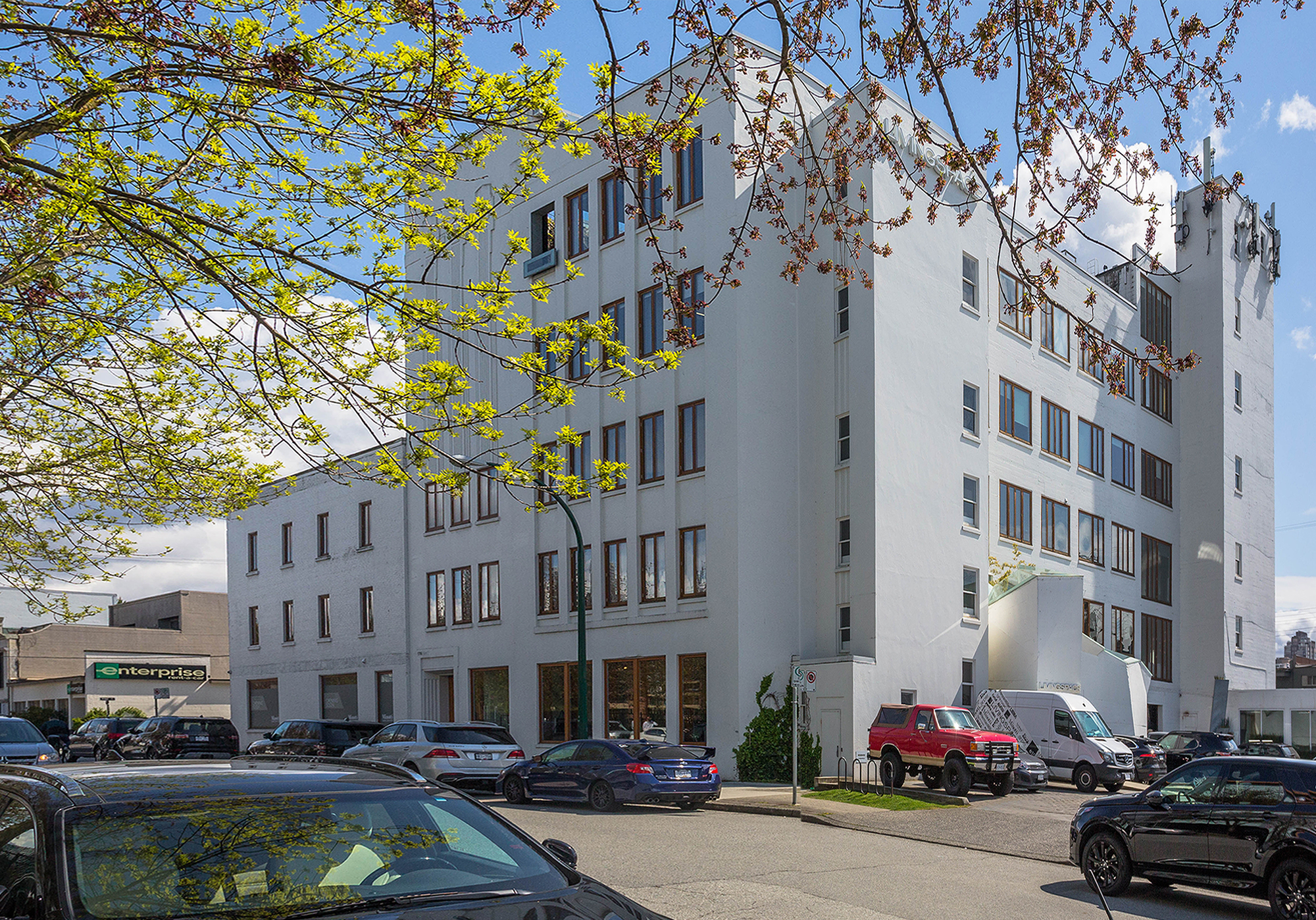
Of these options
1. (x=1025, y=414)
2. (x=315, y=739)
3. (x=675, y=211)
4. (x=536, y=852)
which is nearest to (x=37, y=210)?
(x=536, y=852)

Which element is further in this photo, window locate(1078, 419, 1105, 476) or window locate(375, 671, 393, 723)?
window locate(1078, 419, 1105, 476)

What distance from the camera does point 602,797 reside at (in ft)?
68.0

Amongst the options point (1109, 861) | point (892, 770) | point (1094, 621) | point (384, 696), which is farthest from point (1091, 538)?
point (1109, 861)

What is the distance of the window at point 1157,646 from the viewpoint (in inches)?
1737

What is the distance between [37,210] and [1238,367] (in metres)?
48.2

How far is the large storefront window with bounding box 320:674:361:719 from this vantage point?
42.8 metres

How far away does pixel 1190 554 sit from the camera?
4747 cm

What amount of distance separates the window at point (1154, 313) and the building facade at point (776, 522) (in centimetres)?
163

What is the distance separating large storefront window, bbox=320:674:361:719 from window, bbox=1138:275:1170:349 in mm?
31949

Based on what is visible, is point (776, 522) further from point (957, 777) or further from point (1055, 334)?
point (1055, 334)

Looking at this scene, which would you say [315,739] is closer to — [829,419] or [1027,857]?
[829,419]

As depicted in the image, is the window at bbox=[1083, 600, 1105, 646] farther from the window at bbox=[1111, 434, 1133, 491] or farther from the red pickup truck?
the red pickup truck

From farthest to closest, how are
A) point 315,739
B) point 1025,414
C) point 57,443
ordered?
point 1025,414
point 315,739
point 57,443

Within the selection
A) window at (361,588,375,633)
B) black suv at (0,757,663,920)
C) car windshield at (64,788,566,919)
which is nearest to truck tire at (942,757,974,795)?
black suv at (0,757,663,920)
